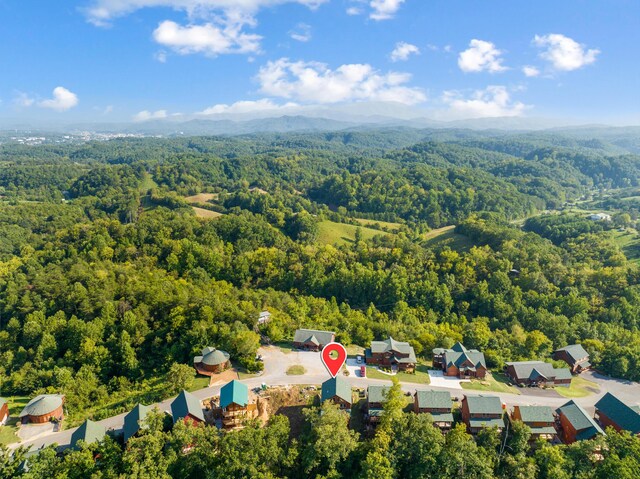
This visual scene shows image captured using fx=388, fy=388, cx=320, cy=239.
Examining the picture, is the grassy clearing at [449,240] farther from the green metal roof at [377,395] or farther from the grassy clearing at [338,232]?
the green metal roof at [377,395]

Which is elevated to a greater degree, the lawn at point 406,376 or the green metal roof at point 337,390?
the green metal roof at point 337,390

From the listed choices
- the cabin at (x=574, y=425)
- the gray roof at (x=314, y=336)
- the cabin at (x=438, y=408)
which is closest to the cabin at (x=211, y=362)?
the gray roof at (x=314, y=336)

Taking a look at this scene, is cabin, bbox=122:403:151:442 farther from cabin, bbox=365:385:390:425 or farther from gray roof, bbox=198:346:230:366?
cabin, bbox=365:385:390:425

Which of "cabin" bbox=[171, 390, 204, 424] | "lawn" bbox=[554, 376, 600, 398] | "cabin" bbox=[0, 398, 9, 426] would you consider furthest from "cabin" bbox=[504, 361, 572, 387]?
"cabin" bbox=[0, 398, 9, 426]

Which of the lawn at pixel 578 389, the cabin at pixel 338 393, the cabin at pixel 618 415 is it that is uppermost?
the cabin at pixel 338 393

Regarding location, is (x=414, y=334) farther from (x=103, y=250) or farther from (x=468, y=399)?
(x=103, y=250)

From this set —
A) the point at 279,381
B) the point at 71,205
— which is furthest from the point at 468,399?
the point at 71,205

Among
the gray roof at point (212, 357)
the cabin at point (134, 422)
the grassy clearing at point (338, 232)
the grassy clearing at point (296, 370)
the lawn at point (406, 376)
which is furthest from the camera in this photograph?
the grassy clearing at point (338, 232)
